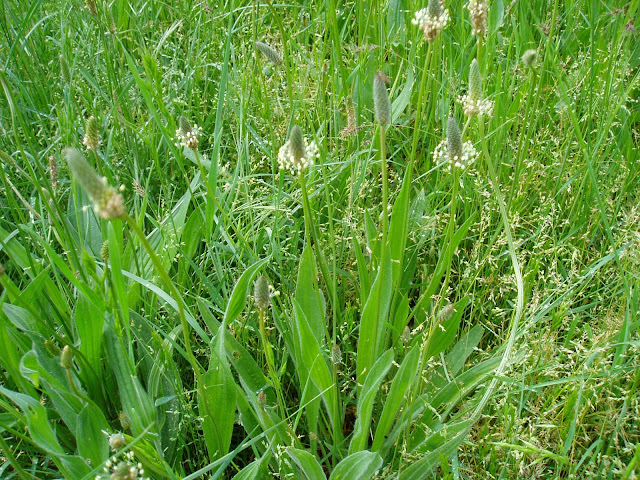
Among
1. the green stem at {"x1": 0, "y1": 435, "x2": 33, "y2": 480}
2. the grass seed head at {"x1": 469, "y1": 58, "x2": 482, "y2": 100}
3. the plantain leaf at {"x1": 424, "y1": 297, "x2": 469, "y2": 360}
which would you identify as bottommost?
the plantain leaf at {"x1": 424, "y1": 297, "x2": 469, "y2": 360}

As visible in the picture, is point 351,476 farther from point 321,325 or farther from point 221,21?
point 221,21

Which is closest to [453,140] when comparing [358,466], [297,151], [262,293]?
[297,151]

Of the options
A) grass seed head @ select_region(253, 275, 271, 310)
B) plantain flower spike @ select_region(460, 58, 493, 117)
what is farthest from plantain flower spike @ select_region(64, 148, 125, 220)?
plantain flower spike @ select_region(460, 58, 493, 117)

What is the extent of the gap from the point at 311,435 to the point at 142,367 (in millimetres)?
549

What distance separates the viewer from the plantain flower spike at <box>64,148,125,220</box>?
774 mm

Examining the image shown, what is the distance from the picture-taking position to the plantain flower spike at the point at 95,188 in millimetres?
774

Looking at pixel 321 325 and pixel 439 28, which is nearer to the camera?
pixel 439 28

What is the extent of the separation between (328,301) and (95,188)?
1227 millimetres

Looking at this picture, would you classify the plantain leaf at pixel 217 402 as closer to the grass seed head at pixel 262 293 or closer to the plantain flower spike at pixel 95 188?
the grass seed head at pixel 262 293

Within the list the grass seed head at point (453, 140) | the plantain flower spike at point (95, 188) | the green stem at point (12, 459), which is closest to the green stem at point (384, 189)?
the grass seed head at point (453, 140)

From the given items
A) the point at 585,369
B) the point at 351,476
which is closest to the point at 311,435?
the point at 351,476

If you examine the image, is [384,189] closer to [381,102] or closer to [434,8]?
[381,102]

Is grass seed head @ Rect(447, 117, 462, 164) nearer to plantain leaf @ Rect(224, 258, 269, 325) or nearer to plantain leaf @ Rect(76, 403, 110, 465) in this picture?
plantain leaf @ Rect(224, 258, 269, 325)

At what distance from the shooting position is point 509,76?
2602 mm
